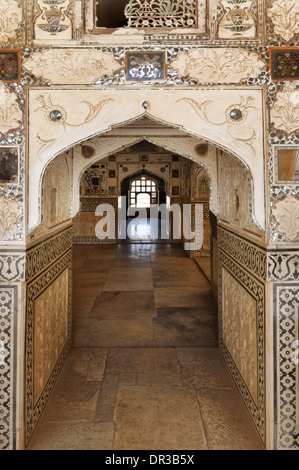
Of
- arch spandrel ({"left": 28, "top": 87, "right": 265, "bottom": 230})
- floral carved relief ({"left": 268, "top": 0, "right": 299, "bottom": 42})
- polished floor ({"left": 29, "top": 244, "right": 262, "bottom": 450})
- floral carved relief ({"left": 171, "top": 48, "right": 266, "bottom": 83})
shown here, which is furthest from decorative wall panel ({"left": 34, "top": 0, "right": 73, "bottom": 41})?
polished floor ({"left": 29, "top": 244, "right": 262, "bottom": 450})

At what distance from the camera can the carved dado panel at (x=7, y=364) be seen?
2.07m

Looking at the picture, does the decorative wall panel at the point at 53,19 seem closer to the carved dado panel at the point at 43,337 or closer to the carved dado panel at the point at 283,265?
the carved dado panel at the point at 43,337

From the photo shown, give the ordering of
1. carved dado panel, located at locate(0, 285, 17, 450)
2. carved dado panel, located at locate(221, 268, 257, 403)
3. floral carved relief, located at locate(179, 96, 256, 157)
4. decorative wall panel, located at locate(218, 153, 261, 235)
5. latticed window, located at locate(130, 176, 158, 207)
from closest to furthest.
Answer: carved dado panel, located at locate(0, 285, 17, 450), floral carved relief, located at locate(179, 96, 256, 157), carved dado panel, located at locate(221, 268, 257, 403), decorative wall panel, located at locate(218, 153, 261, 235), latticed window, located at locate(130, 176, 158, 207)

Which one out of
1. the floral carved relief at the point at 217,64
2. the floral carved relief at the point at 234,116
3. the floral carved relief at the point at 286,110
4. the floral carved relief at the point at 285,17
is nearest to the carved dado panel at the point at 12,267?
the floral carved relief at the point at 234,116

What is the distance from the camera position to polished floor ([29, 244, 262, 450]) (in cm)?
222

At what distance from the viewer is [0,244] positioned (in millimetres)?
2143

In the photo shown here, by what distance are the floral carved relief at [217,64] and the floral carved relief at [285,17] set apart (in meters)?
0.21

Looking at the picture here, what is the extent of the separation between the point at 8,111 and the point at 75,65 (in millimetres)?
497

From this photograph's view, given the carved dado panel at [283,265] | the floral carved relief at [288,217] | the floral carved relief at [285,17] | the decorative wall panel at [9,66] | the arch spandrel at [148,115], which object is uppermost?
the floral carved relief at [285,17]

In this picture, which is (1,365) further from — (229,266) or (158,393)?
(229,266)

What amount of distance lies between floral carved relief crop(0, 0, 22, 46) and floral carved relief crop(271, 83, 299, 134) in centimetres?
165

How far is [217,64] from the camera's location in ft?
7.15

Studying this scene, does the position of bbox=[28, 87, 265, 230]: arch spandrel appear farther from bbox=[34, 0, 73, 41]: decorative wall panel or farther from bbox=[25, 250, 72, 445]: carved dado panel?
bbox=[25, 250, 72, 445]: carved dado panel

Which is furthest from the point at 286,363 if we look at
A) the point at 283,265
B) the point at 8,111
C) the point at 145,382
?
the point at 8,111
